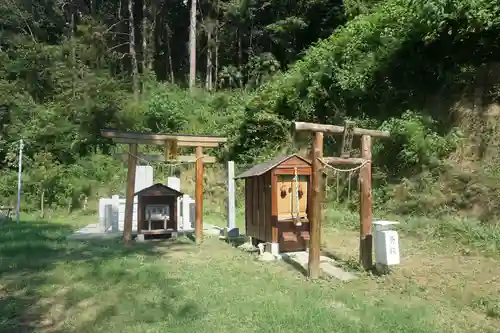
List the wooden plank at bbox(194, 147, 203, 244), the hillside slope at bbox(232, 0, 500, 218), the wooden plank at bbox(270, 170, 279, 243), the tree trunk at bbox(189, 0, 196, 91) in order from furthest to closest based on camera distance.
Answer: the tree trunk at bbox(189, 0, 196, 91), the hillside slope at bbox(232, 0, 500, 218), the wooden plank at bbox(194, 147, 203, 244), the wooden plank at bbox(270, 170, 279, 243)

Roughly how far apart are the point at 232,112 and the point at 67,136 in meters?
8.28

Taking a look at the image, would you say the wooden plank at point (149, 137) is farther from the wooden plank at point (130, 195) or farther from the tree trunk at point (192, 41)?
the tree trunk at point (192, 41)

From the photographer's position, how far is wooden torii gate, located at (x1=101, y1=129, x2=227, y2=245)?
9367 millimetres

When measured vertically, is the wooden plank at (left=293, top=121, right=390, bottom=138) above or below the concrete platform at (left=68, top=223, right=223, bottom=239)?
above

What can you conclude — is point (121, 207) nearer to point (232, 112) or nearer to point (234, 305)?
point (234, 305)

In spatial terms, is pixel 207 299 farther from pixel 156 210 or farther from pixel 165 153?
pixel 165 153

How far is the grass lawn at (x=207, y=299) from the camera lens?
14.5 feet

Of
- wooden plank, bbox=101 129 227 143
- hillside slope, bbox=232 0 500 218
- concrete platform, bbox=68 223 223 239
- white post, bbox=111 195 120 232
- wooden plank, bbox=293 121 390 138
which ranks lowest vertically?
concrete platform, bbox=68 223 223 239

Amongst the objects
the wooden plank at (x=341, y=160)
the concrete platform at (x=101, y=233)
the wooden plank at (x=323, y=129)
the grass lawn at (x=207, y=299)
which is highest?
the wooden plank at (x=323, y=129)

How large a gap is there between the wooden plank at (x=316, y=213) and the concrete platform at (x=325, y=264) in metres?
0.33

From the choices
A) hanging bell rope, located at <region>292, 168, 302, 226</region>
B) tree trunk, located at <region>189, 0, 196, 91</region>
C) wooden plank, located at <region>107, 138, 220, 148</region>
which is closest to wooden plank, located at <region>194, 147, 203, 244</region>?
wooden plank, located at <region>107, 138, 220, 148</region>

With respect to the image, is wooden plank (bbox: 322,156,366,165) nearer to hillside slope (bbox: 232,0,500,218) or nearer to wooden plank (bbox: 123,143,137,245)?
hillside slope (bbox: 232,0,500,218)

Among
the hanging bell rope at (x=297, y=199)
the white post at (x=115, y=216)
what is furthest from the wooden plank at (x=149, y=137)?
the white post at (x=115, y=216)

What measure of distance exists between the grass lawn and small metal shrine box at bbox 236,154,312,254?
34.5 inches
